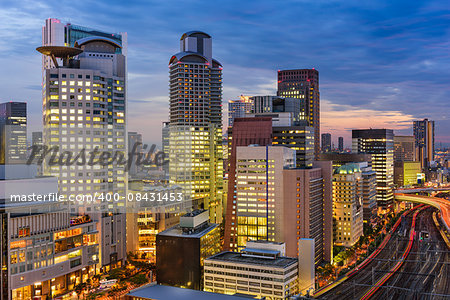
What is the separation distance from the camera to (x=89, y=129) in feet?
288

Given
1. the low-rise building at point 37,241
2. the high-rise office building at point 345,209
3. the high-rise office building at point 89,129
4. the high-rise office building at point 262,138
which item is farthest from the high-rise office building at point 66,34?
the high-rise office building at point 345,209

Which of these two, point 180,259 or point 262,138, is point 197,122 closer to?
point 262,138

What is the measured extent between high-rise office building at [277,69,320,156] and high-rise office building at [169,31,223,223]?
154ft

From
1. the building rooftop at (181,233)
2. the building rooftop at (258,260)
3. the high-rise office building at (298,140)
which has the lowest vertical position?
the building rooftop at (258,260)

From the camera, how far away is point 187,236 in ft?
266

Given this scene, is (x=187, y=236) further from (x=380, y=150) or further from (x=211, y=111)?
(x=380, y=150)

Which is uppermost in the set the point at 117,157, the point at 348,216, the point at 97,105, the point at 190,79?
the point at 190,79

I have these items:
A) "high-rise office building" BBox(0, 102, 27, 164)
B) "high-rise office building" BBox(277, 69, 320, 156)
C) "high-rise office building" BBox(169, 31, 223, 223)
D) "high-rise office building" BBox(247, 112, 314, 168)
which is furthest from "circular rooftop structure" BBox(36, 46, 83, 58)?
"high-rise office building" BBox(277, 69, 320, 156)

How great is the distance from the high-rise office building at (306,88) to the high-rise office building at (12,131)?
104074mm

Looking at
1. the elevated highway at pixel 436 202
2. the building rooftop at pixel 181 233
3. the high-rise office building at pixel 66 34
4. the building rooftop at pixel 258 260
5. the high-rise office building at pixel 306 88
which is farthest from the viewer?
the high-rise office building at pixel 306 88

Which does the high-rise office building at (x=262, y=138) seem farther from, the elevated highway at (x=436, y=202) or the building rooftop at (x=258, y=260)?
the elevated highway at (x=436, y=202)

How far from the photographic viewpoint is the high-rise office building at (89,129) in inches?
3356

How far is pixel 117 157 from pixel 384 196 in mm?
116936

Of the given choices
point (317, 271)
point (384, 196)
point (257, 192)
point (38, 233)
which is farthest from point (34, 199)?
point (384, 196)
